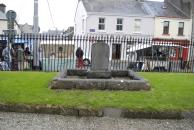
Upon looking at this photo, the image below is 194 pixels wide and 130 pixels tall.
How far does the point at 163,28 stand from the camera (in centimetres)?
5128

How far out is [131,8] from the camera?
170 feet

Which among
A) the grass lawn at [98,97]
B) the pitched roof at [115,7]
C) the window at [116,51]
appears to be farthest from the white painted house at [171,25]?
the grass lawn at [98,97]

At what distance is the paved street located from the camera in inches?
327

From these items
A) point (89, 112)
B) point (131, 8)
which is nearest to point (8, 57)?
point (89, 112)

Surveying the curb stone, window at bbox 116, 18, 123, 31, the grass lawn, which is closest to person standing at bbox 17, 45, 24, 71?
the grass lawn

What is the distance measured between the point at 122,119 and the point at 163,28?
4324 cm

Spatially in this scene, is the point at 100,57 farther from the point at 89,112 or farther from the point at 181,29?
the point at 181,29

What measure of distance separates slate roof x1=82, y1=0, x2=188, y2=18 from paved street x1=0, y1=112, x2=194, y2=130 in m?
40.6

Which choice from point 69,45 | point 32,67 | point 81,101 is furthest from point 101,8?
point 81,101

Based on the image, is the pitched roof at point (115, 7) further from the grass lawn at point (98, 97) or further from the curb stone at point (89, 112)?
the curb stone at point (89, 112)

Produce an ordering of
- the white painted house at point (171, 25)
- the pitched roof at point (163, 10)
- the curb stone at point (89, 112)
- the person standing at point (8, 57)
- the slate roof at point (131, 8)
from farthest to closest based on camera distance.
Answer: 1. the pitched roof at point (163, 10)
2. the white painted house at point (171, 25)
3. the slate roof at point (131, 8)
4. the person standing at point (8, 57)
5. the curb stone at point (89, 112)

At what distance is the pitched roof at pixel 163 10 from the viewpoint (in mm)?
51906

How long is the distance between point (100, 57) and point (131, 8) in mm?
39500

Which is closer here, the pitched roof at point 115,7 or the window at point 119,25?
the pitched roof at point 115,7
